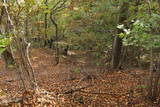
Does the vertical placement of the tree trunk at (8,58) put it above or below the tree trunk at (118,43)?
below

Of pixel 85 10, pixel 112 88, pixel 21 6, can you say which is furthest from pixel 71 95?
pixel 85 10

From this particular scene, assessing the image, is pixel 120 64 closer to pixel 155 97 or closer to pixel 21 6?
pixel 155 97

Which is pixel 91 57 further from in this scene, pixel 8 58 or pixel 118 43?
pixel 8 58

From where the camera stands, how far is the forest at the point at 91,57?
5258mm

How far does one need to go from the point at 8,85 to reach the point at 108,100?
5.08 metres

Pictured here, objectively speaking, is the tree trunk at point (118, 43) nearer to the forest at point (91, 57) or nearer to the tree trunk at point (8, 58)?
the forest at point (91, 57)

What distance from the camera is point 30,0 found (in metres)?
6.48

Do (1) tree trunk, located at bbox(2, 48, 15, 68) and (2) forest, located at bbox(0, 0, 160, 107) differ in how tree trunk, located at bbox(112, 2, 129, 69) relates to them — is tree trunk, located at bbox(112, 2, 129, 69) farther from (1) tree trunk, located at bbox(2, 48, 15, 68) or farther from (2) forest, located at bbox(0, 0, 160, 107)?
(1) tree trunk, located at bbox(2, 48, 15, 68)

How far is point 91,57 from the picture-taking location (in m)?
18.5

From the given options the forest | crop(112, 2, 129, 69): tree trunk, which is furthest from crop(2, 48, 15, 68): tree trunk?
crop(112, 2, 129, 69): tree trunk

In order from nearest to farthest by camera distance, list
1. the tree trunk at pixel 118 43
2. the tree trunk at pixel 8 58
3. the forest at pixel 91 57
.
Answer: the forest at pixel 91 57
the tree trunk at pixel 118 43
the tree trunk at pixel 8 58

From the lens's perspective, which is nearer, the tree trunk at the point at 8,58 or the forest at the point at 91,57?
the forest at the point at 91,57

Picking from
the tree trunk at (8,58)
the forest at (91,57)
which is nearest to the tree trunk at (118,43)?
the forest at (91,57)

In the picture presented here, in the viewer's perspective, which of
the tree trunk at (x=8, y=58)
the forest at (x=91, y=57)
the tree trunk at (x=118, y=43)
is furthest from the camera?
the tree trunk at (x=8, y=58)
